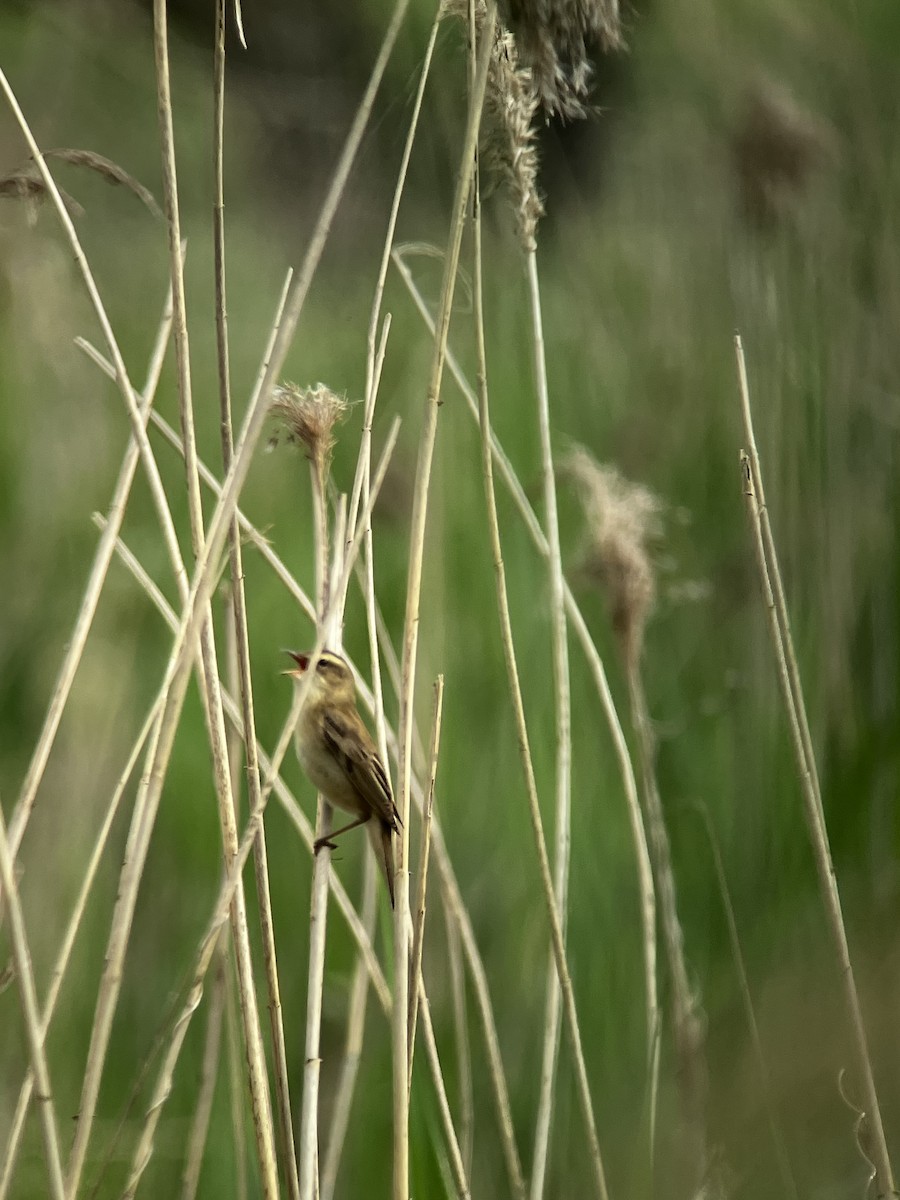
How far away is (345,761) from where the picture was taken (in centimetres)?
159

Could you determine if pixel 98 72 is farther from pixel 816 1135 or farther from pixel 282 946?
pixel 816 1135

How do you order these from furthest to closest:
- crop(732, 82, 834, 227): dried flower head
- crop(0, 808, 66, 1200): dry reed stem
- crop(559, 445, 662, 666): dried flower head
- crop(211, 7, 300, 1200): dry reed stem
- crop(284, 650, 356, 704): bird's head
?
crop(732, 82, 834, 227): dried flower head < crop(559, 445, 662, 666): dried flower head < crop(284, 650, 356, 704): bird's head < crop(211, 7, 300, 1200): dry reed stem < crop(0, 808, 66, 1200): dry reed stem

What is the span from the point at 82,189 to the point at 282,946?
194 centimetres

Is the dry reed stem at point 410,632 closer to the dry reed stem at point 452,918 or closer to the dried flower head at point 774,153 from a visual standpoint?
the dry reed stem at point 452,918

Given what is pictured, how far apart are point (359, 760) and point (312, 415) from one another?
1.64 feet

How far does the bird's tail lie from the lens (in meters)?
1.57

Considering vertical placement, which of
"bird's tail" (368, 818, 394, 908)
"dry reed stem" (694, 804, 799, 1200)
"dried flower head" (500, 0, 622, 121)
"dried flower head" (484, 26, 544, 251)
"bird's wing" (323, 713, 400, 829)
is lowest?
"dry reed stem" (694, 804, 799, 1200)

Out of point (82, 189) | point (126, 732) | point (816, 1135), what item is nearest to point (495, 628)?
point (126, 732)

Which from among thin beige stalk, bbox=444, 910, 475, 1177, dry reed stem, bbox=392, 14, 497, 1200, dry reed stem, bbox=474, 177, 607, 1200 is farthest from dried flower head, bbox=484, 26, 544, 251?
thin beige stalk, bbox=444, 910, 475, 1177

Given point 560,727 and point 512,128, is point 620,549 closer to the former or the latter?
point 560,727

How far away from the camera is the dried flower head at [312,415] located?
1404 millimetres

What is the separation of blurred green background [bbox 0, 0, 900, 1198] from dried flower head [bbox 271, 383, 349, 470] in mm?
373

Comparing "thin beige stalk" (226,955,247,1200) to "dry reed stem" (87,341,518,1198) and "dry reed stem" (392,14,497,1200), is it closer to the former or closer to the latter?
"dry reed stem" (87,341,518,1198)

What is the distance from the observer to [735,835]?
1958 millimetres
